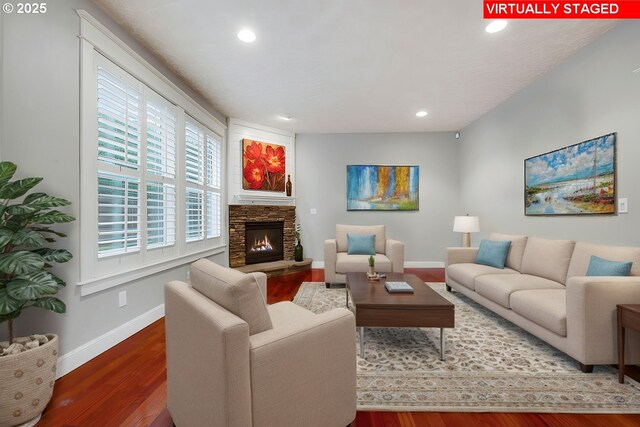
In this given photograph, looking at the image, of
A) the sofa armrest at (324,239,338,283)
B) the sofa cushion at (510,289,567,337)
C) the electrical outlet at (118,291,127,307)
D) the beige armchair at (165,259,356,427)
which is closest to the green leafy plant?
the beige armchair at (165,259,356,427)

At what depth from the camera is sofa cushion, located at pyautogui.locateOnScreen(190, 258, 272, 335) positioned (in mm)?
1132

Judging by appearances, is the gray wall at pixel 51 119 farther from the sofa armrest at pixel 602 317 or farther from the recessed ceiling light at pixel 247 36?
the sofa armrest at pixel 602 317

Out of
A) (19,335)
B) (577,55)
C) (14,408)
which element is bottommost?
(14,408)

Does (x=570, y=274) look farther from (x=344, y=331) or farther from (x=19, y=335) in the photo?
(x=19, y=335)

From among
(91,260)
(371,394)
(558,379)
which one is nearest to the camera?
(371,394)

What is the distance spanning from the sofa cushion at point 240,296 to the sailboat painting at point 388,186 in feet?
14.7

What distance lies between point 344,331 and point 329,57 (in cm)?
269

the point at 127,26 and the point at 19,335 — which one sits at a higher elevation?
the point at 127,26

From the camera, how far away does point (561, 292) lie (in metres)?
2.34

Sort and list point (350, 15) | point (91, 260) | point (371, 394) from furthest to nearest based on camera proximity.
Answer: point (350, 15)
point (91, 260)
point (371, 394)

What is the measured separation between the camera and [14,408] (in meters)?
1.36

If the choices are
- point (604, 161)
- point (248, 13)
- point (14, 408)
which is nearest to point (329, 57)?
point (248, 13)

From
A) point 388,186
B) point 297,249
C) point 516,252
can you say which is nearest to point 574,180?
point 516,252

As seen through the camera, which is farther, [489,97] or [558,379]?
[489,97]
